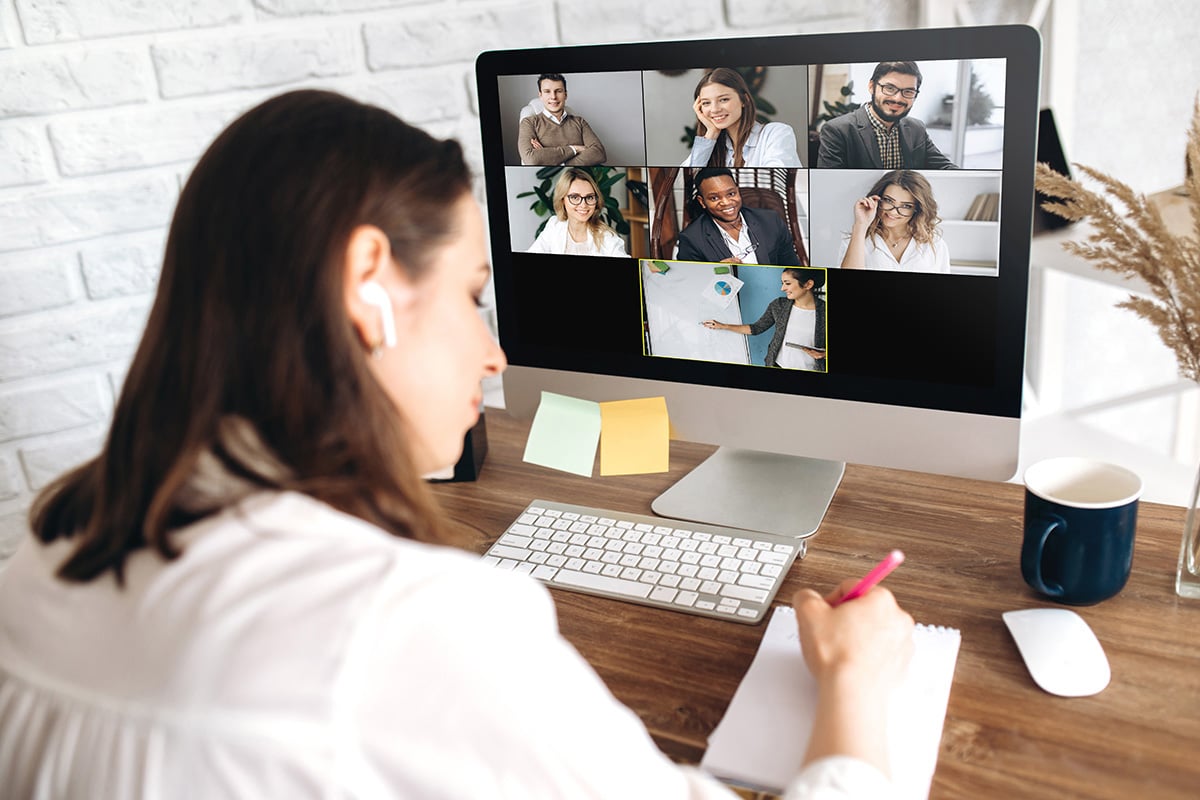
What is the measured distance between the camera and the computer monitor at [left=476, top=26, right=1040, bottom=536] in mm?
895

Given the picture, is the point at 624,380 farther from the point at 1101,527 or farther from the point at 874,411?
the point at 1101,527

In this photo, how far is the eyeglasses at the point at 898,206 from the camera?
924 mm

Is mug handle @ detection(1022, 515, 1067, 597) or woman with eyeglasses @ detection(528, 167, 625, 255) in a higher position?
woman with eyeglasses @ detection(528, 167, 625, 255)

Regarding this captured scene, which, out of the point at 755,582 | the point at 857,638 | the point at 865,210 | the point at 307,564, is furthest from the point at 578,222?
the point at 307,564

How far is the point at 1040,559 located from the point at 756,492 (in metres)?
0.33

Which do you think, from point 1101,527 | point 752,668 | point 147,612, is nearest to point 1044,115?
point 1101,527

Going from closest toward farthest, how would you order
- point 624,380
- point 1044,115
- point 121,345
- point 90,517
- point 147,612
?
point 147,612
point 90,517
point 624,380
point 121,345
point 1044,115

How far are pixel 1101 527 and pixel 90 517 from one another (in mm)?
773

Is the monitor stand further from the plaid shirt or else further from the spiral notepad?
the plaid shirt

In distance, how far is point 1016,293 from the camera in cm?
90

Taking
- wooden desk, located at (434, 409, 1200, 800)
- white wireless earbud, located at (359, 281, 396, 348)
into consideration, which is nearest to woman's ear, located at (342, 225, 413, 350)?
white wireless earbud, located at (359, 281, 396, 348)

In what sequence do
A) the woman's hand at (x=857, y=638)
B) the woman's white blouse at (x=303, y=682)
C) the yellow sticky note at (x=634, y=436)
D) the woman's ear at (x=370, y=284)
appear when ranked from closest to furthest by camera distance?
1. the woman's white blouse at (x=303, y=682)
2. the woman's ear at (x=370, y=284)
3. the woman's hand at (x=857, y=638)
4. the yellow sticky note at (x=634, y=436)

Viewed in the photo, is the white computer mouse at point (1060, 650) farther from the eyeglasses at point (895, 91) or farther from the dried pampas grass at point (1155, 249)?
the eyeglasses at point (895, 91)

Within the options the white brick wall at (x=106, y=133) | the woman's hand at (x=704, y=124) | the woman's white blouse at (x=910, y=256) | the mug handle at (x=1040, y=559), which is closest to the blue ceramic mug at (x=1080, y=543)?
the mug handle at (x=1040, y=559)
